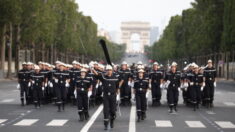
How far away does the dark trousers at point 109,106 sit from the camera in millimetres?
18797

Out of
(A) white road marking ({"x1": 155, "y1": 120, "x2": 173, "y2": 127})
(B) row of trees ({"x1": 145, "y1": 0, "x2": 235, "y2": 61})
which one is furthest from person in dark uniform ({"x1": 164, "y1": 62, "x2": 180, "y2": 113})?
(B) row of trees ({"x1": 145, "y1": 0, "x2": 235, "y2": 61})

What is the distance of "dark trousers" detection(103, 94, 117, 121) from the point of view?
18797 millimetres

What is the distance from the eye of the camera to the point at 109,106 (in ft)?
62.7

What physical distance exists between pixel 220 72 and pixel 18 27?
111ft

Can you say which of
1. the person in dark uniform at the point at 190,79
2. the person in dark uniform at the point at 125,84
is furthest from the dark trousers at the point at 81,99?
the person in dark uniform at the point at 190,79

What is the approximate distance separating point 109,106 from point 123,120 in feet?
8.90

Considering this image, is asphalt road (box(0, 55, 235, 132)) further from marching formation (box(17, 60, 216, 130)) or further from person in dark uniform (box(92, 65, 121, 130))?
person in dark uniform (box(92, 65, 121, 130))

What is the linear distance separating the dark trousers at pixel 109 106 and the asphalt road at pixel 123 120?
1.42 feet

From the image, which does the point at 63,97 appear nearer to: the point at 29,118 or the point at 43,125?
the point at 29,118

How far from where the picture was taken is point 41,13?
7138 cm

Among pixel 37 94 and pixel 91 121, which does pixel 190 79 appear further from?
pixel 91 121

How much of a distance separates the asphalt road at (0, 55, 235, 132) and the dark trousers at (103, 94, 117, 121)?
17.0 inches

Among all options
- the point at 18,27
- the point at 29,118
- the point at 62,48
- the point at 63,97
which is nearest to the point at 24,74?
the point at 63,97

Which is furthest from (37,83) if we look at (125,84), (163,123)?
(163,123)
